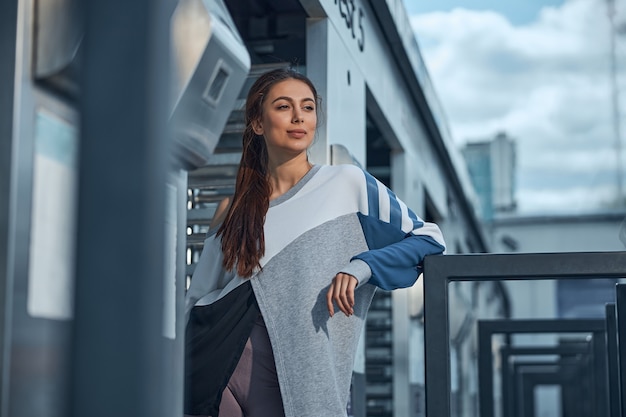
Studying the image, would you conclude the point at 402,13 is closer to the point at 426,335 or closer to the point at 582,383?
the point at 582,383

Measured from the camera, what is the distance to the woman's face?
2641mm

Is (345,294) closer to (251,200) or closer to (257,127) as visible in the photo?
(251,200)

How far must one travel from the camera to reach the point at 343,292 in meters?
2.29

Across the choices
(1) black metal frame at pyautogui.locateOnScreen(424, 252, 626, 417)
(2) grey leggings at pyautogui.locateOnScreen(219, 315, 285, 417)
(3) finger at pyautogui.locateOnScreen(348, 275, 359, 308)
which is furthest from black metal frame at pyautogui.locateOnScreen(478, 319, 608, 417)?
(3) finger at pyautogui.locateOnScreen(348, 275, 359, 308)

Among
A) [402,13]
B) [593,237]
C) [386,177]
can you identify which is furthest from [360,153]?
[593,237]

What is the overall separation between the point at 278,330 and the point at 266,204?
12.9 inches

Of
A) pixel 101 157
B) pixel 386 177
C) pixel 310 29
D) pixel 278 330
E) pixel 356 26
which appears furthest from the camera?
pixel 386 177

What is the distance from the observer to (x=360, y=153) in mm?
5742

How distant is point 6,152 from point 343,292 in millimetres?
754

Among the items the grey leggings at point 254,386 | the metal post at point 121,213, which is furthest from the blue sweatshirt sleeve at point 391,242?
the metal post at point 121,213

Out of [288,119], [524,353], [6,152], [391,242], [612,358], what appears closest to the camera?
[6,152]

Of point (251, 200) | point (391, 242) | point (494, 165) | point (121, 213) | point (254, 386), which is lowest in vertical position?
point (254, 386)

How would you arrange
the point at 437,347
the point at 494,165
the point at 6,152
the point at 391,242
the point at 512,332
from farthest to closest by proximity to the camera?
the point at 494,165
the point at 512,332
the point at 391,242
the point at 437,347
the point at 6,152

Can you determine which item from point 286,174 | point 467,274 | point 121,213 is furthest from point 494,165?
point 121,213
